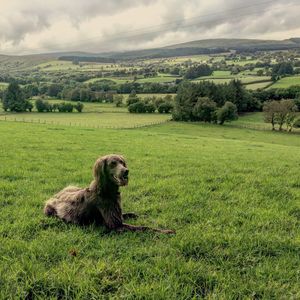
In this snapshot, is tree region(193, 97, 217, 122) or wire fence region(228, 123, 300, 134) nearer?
wire fence region(228, 123, 300, 134)

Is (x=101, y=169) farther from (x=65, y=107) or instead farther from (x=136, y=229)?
(x=65, y=107)

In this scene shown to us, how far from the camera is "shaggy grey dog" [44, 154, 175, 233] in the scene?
20.5 ft

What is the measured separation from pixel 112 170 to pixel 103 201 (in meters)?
0.74

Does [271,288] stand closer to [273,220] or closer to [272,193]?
[273,220]

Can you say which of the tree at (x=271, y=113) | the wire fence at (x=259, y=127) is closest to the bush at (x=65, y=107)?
the wire fence at (x=259, y=127)

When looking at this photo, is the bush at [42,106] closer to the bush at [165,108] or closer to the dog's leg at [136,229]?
the bush at [165,108]

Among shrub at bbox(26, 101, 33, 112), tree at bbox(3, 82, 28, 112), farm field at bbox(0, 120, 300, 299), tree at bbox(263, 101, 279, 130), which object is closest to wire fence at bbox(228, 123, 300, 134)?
tree at bbox(263, 101, 279, 130)

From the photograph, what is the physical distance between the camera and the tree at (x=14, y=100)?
90.4 metres

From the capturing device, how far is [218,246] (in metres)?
5.83

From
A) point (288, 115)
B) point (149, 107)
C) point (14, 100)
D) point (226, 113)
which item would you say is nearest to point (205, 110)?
point (226, 113)

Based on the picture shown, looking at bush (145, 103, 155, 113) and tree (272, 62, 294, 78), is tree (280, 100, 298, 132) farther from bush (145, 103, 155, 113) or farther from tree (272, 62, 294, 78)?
tree (272, 62, 294, 78)

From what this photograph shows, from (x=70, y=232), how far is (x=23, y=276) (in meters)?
1.71

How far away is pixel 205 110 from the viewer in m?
→ 82.6

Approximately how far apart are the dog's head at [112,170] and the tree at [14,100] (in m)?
92.3
